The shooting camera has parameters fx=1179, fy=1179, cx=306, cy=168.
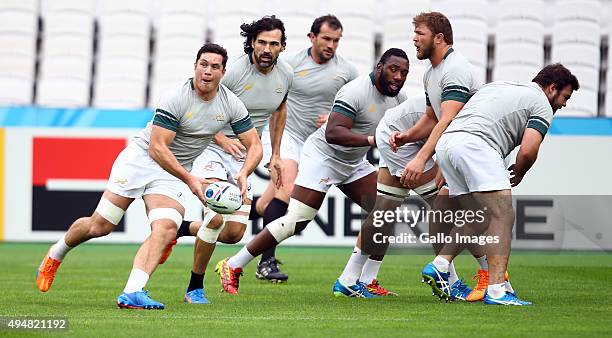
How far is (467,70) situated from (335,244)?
6.86m

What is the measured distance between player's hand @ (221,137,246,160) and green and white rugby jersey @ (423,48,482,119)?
188 centimetres

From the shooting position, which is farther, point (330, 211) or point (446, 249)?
point (330, 211)

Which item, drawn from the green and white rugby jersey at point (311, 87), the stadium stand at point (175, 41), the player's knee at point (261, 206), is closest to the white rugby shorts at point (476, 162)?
the green and white rugby jersey at point (311, 87)

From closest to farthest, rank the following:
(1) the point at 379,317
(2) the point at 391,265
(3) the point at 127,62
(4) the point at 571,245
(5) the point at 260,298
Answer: (1) the point at 379,317 → (5) the point at 260,298 → (2) the point at 391,265 → (4) the point at 571,245 → (3) the point at 127,62

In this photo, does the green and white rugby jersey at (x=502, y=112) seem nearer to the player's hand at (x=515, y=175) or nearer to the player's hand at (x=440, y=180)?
the player's hand at (x=515, y=175)

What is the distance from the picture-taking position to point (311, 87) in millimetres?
11586

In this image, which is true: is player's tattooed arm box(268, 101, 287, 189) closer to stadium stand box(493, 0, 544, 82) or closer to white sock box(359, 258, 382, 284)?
white sock box(359, 258, 382, 284)

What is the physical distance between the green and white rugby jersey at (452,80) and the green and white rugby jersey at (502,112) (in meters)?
0.13

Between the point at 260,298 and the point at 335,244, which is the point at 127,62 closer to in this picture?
the point at 335,244

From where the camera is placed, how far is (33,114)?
15344 millimetres

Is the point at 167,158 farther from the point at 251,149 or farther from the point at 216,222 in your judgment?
the point at 216,222

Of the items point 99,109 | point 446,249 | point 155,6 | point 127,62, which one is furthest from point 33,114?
point 446,249

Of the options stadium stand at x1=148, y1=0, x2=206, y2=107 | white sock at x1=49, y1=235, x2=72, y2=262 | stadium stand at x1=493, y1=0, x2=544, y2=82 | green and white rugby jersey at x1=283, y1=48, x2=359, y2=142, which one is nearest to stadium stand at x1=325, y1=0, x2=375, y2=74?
stadium stand at x1=493, y1=0, x2=544, y2=82

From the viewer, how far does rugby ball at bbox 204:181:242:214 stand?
8281 millimetres
